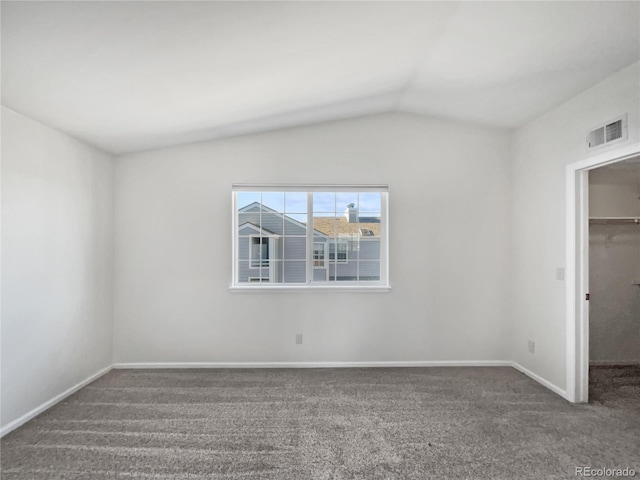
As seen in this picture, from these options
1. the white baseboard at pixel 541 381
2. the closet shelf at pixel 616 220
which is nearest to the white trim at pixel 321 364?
the white baseboard at pixel 541 381

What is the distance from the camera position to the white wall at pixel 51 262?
2.34m

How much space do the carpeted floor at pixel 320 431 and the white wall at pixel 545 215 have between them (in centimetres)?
43

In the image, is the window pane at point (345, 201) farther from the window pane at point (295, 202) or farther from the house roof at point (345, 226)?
the window pane at point (295, 202)

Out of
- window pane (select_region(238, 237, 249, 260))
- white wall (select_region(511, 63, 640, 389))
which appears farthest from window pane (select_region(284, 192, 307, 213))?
white wall (select_region(511, 63, 640, 389))

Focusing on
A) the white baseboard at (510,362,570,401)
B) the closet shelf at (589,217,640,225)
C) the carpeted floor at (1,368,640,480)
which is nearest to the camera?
the carpeted floor at (1,368,640,480)

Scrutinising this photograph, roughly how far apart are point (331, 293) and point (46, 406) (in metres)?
2.67

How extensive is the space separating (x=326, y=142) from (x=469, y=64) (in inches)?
62.3

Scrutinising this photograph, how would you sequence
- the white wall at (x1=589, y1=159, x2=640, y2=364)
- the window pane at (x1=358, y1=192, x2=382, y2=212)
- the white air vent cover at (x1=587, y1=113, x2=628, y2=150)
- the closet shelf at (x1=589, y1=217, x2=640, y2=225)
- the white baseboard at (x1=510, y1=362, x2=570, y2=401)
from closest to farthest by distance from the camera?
1. the white air vent cover at (x1=587, y1=113, x2=628, y2=150)
2. the white baseboard at (x1=510, y1=362, x2=570, y2=401)
3. the closet shelf at (x1=589, y1=217, x2=640, y2=225)
4. the white wall at (x1=589, y1=159, x2=640, y2=364)
5. the window pane at (x1=358, y1=192, x2=382, y2=212)

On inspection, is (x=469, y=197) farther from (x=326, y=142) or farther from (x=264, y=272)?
(x=264, y=272)

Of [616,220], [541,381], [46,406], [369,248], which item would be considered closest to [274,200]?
[369,248]

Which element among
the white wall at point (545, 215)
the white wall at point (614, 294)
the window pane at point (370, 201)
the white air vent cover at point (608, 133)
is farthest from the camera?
the window pane at point (370, 201)

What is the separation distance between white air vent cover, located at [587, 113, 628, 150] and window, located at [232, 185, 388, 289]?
1868mm

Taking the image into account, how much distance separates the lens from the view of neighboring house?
12.2 ft

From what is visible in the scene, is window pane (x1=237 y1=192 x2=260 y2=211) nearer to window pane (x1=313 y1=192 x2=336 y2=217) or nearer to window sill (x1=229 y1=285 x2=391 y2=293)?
window pane (x1=313 y1=192 x2=336 y2=217)
